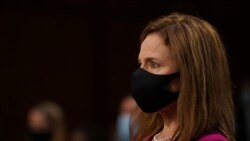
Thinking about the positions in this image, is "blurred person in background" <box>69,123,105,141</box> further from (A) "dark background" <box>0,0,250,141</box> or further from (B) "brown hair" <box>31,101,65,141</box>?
(A) "dark background" <box>0,0,250,141</box>

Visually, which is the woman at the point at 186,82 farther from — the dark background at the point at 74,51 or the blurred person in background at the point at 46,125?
the dark background at the point at 74,51

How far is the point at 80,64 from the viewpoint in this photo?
8453 millimetres

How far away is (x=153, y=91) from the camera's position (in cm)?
243

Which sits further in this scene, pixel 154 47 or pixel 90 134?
pixel 90 134

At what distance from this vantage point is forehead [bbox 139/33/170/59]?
95.3 inches

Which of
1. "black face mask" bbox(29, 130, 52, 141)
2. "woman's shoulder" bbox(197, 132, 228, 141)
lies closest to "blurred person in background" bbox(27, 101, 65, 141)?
"black face mask" bbox(29, 130, 52, 141)

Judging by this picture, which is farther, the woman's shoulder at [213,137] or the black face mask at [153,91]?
the black face mask at [153,91]

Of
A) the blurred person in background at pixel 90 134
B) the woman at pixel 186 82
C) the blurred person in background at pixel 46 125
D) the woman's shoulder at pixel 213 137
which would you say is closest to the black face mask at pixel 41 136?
the blurred person in background at pixel 46 125

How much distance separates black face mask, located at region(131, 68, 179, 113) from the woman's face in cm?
2

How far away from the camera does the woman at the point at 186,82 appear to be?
7.77 ft

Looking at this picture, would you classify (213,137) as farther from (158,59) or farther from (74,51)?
(74,51)

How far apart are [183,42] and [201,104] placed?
8.7 inches

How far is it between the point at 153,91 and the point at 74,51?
19.8 ft

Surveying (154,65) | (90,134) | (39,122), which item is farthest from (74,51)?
(154,65)
